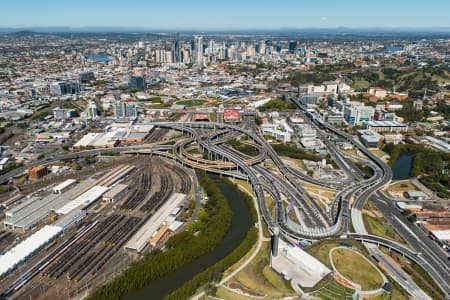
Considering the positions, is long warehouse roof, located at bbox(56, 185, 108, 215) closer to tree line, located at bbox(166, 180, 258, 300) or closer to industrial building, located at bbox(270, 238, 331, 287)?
tree line, located at bbox(166, 180, 258, 300)

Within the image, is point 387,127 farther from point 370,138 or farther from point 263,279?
point 263,279

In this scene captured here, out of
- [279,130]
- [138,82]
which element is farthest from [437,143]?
[138,82]

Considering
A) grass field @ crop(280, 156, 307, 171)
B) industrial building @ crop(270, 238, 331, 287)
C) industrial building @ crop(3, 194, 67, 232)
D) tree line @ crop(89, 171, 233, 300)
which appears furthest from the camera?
grass field @ crop(280, 156, 307, 171)

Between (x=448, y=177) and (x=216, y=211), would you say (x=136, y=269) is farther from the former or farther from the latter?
(x=448, y=177)

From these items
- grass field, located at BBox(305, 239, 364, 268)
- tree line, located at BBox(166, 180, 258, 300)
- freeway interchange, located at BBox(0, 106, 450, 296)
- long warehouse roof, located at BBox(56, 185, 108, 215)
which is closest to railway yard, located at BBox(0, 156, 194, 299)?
long warehouse roof, located at BBox(56, 185, 108, 215)

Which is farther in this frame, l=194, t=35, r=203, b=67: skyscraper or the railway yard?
l=194, t=35, r=203, b=67: skyscraper

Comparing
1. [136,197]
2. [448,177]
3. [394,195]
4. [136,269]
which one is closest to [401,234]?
[394,195]
